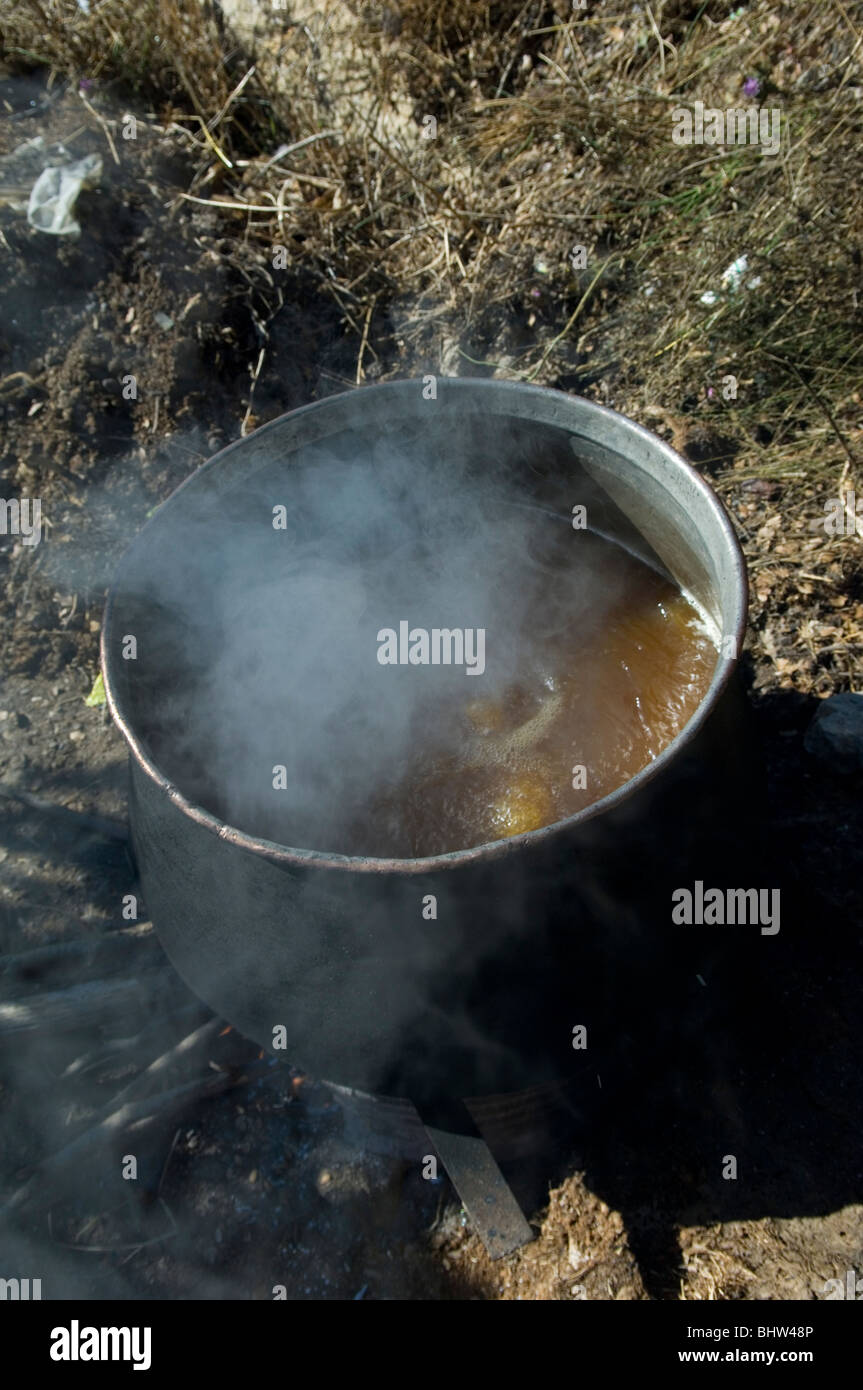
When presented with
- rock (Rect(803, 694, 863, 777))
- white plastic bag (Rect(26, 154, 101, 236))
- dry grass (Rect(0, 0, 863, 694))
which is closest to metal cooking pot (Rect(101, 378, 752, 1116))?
rock (Rect(803, 694, 863, 777))

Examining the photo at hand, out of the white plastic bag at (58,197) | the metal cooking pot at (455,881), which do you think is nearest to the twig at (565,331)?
the metal cooking pot at (455,881)

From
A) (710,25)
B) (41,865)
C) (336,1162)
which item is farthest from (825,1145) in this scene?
(710,25)

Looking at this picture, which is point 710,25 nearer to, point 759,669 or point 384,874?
point 759,669

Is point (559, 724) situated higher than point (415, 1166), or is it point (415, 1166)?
point (559, 724)

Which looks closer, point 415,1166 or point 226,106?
point 415,1166

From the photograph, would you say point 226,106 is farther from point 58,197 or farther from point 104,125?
→ point 58,197

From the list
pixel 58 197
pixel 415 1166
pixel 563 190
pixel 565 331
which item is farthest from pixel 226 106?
pixel 415 1166

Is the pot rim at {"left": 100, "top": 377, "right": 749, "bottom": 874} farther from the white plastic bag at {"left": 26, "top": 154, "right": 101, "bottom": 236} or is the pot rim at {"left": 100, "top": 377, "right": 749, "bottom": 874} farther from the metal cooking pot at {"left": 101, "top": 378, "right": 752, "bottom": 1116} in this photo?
the white plastic bag at {"left": 26, "top": 154, "right": 101, "bottom": 236}
